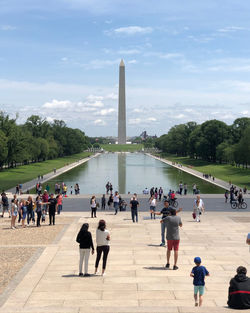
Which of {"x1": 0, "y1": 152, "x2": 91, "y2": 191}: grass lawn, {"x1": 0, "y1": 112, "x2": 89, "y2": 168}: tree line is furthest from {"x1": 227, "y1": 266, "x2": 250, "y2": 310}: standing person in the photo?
{"x1": 0, "y1": 112, "x2": 89, "y2": 168}: tree line

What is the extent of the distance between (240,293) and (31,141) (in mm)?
91639

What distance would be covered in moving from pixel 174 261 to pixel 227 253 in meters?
2.69

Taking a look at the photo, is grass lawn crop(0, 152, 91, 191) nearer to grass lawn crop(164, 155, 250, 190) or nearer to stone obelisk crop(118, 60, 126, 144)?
grass lawn crop(164, 155, 250, 190)

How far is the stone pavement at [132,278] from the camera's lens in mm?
8750

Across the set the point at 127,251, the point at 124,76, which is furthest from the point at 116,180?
the point at 124,76

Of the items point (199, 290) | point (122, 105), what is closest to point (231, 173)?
point (199, 290)

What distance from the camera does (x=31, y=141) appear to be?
96.1 m

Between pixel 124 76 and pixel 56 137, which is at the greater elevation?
pixel 124 76

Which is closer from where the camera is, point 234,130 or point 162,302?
point 162,302

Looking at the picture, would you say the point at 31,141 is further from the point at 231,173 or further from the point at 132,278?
the point at 132,278

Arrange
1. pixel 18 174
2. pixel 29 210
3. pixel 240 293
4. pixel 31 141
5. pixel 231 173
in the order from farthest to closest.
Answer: pixel 31 141 → pixel 231 173 → pixel 18 174 → pixel 29 210 → pixel 240 293

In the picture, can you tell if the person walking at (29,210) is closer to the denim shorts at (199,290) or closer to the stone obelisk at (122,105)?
the denim shorts at (199,290)

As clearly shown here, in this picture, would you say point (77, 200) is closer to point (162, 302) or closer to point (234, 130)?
point (162, 302)

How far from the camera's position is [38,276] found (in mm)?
11172
